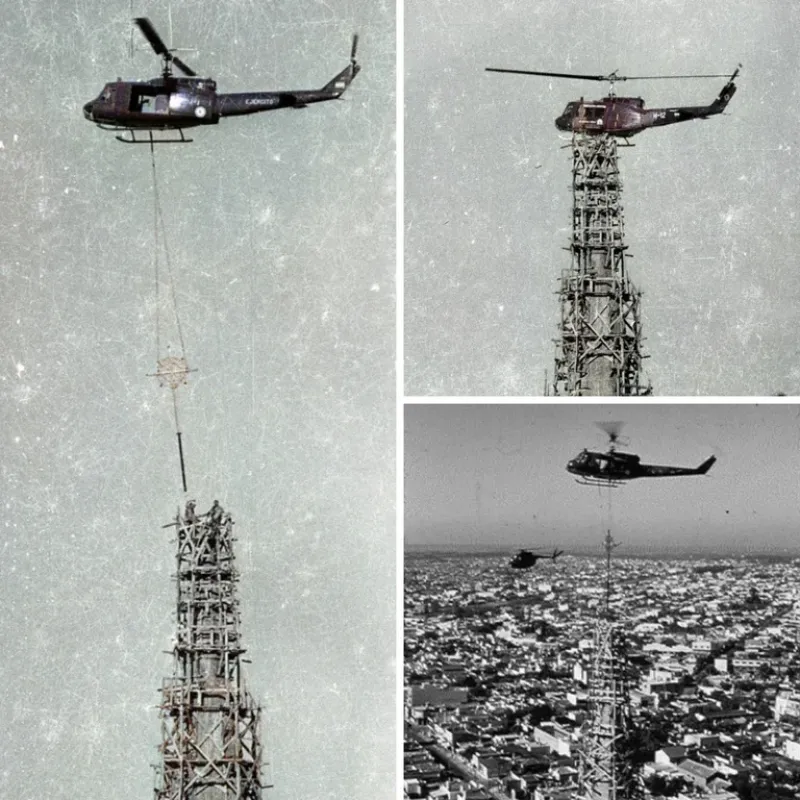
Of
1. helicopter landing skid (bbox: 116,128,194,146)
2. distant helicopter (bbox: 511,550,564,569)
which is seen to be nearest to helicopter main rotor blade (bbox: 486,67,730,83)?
helicopter landing skid (bbox: 116,128,194,146)

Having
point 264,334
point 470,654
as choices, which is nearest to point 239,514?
point 264,334

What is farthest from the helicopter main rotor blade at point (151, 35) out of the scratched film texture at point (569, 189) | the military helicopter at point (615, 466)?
the military helicopter at point (615, 466)

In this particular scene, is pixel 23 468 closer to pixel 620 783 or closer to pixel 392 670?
pixel 392 670

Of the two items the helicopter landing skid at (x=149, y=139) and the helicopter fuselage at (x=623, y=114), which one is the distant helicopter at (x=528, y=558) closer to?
the helicopter fuselage at (x=623, y=114)

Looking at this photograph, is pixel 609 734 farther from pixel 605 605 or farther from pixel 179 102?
pixel 179 102

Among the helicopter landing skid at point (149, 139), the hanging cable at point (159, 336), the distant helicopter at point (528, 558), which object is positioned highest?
the helicopter landing skid at point (149, 139)

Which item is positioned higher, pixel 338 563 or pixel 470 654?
pixel 338 563

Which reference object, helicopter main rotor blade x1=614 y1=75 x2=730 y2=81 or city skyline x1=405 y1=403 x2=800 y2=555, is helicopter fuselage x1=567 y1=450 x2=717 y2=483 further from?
helicopter main rotor blade x1=614 y1=75 x2=730 y2=81
